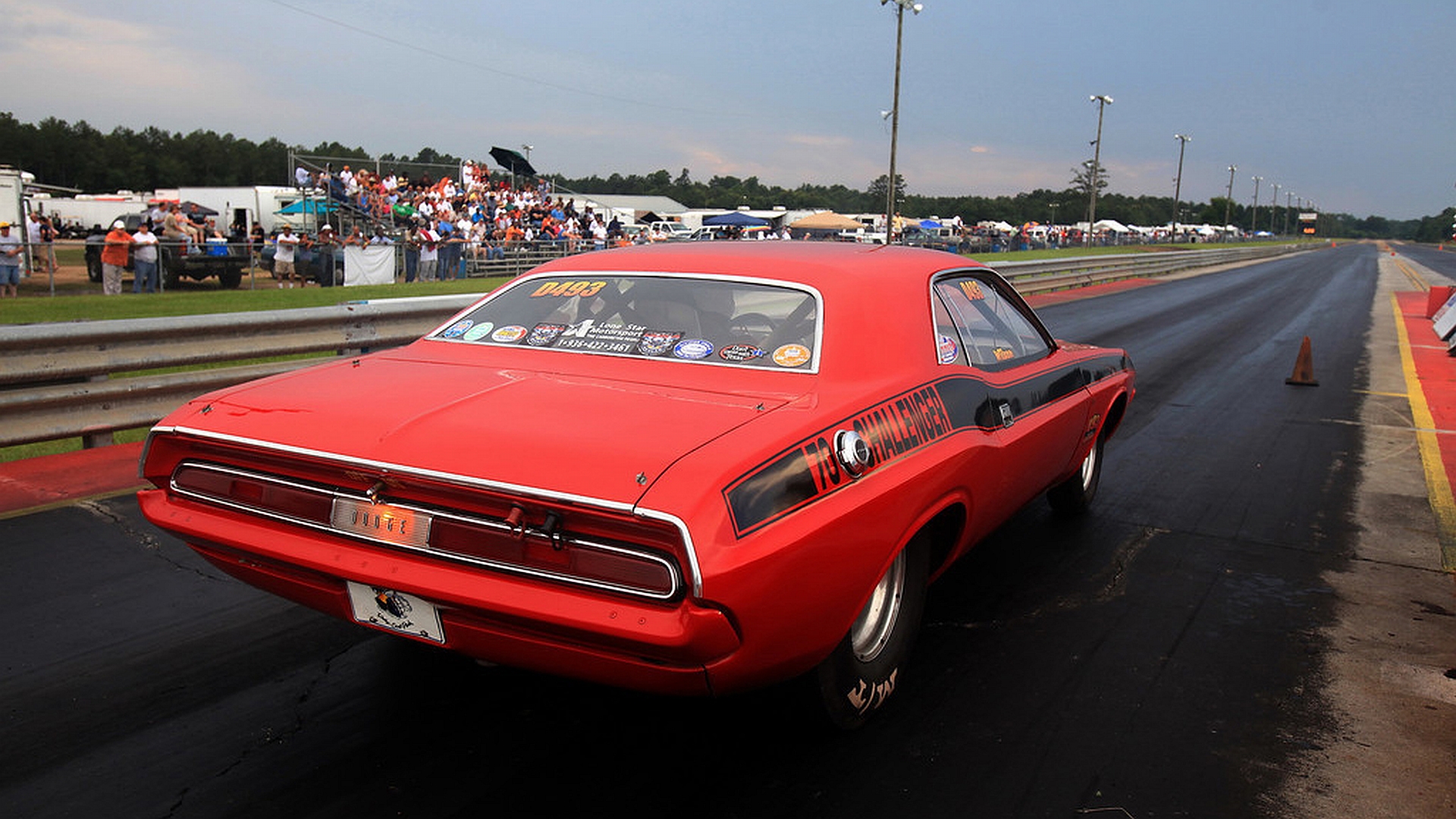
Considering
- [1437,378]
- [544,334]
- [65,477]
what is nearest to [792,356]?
[544,334]

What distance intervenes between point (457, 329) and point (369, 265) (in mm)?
17114

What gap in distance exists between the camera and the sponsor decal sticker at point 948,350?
12.2 ft

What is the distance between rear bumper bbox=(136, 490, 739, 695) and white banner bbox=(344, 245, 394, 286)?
17.9 m

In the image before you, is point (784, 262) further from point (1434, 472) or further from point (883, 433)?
point (1434, 472)

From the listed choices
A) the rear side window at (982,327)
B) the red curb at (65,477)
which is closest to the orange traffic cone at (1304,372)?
the rear side window at (982,327)

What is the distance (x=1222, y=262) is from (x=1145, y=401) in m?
49.1

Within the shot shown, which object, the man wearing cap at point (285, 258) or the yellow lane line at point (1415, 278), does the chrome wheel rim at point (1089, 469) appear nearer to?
the man wearing cap at point (285, 258)

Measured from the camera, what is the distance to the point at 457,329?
13.1ft

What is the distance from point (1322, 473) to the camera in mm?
6938

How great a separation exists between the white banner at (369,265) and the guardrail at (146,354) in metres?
12.0

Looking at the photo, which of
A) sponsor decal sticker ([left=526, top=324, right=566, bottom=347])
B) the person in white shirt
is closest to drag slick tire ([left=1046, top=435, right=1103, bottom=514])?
sponsor decal sticker ([left=526, top=324, right=566, bottom=347])

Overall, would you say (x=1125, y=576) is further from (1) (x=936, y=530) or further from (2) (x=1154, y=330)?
(2) (x=1154, y=330)

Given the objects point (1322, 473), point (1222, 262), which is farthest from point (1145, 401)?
point (1222, 262)

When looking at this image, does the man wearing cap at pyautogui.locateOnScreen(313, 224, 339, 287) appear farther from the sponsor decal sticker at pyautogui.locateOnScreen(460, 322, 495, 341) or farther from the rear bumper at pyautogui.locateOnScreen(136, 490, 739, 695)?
the rear bumper at pyautogui.locateOnScreen(136, 490, 739, 695)
